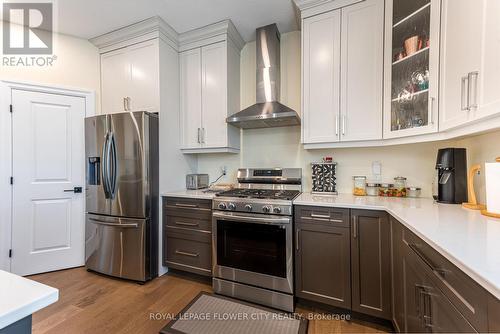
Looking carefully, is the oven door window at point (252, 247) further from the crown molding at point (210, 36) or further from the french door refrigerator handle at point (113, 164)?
the crown molding at point (210, 36)

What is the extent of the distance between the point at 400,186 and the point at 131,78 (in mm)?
3183

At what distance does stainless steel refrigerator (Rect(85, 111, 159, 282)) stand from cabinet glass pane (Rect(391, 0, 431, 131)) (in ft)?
7.75

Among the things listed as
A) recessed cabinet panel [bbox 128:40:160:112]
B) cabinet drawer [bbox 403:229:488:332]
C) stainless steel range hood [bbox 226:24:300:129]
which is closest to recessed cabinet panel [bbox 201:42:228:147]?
stainless steel range hood [bbox 226:24:300:129]

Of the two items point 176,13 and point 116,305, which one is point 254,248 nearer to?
point 116,305

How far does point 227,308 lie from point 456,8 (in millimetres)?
2668

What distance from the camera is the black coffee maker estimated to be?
62.4 inches

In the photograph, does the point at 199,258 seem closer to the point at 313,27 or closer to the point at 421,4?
the point at 313,27

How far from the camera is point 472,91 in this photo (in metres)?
1.14

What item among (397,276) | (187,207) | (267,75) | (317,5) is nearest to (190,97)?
(267,75)

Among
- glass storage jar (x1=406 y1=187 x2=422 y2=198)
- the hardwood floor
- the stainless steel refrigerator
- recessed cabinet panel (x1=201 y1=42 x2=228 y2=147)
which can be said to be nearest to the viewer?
the hardwood floor

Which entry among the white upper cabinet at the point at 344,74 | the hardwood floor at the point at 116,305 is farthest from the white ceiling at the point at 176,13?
the hardwood floor at the point at 116,305

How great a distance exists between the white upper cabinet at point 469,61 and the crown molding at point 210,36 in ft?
6.37

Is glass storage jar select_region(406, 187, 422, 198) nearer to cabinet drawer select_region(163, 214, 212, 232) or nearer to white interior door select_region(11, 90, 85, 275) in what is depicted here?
cabinet drawer select_region(163, 214, 212, 232)

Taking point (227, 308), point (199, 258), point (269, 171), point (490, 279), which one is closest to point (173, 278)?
point (199, 258)
